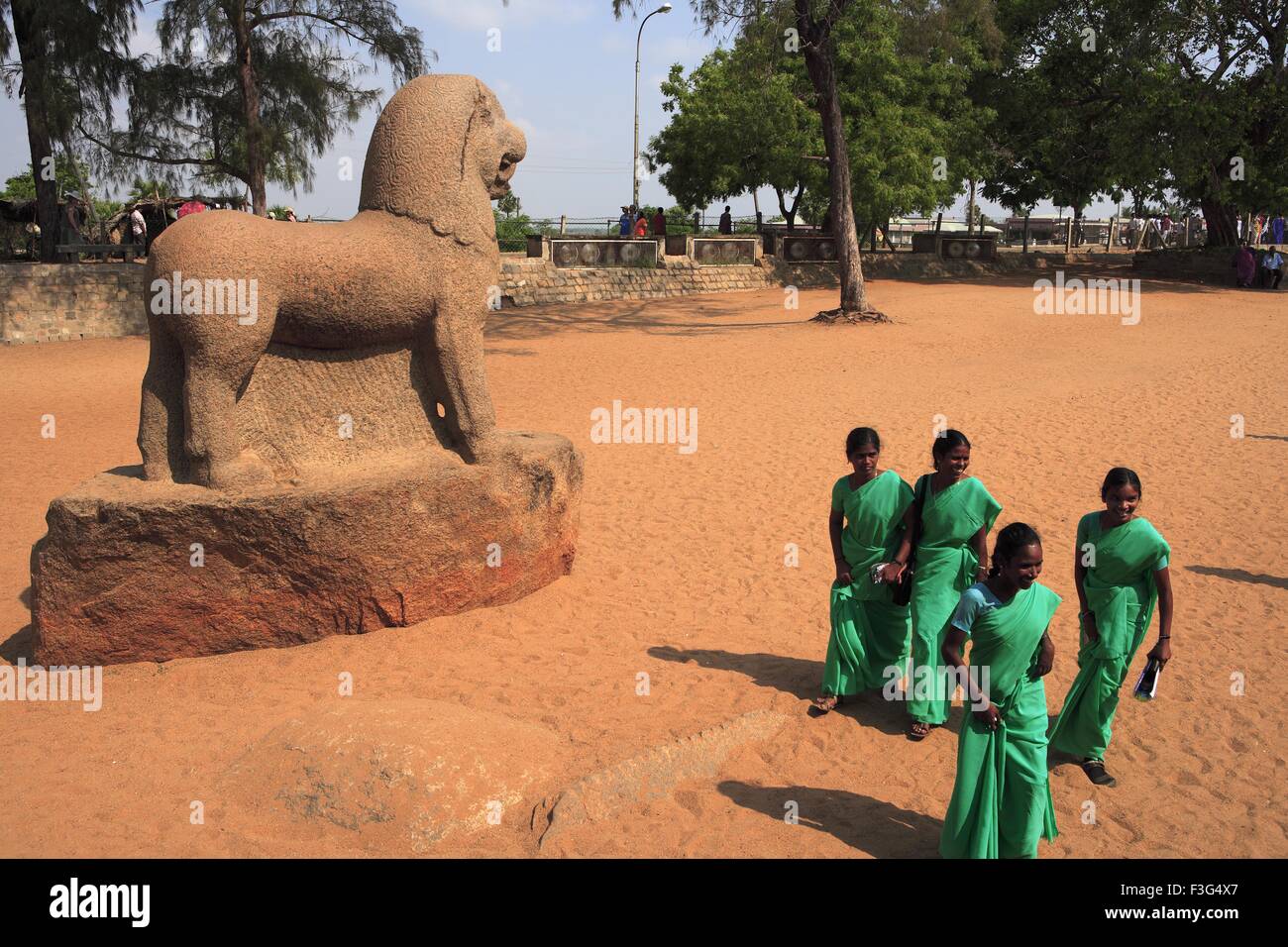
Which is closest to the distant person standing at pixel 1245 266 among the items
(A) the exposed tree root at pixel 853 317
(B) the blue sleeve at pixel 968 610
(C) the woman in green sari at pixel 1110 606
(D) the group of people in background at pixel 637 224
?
(A) the exposed tree root at pixel 853 317

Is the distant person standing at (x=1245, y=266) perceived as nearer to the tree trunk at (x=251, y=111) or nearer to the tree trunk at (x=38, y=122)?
the tree trunk at (x=251, y=111)

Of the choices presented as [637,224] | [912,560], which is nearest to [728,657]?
[912,560]

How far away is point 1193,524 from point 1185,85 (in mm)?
18570

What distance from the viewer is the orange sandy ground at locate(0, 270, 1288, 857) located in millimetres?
4266

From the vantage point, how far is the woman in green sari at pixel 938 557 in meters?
4.81

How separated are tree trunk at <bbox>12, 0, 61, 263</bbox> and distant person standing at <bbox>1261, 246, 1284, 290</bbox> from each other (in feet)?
82.8

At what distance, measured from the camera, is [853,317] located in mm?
18750

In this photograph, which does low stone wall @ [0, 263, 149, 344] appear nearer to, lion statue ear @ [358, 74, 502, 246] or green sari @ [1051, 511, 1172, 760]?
lion statue ear @ [358, 74, 502, 246]

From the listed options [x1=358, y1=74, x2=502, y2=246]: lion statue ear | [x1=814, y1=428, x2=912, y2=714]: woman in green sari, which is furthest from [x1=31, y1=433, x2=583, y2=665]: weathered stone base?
[x1=814, y1=428, x2=912, y2=714]: woman in green sari

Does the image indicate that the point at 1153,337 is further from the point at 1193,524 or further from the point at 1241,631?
the point at 1241,631

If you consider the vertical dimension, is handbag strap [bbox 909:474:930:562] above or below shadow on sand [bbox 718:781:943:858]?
above

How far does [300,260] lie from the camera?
5734mm

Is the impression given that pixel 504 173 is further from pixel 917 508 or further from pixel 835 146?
pixel 835 146

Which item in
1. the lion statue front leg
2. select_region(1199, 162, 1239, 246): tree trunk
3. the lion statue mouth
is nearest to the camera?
the lion statue front leg
